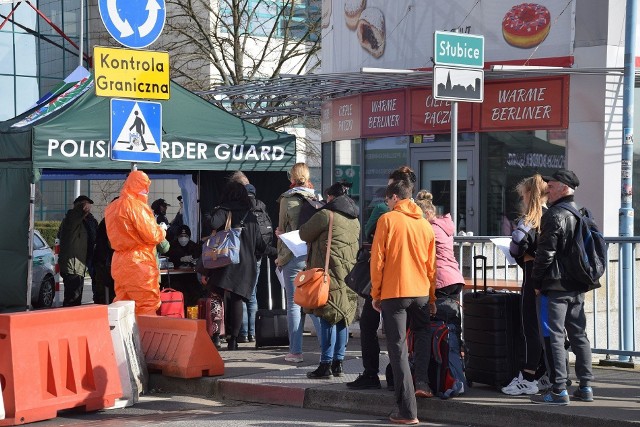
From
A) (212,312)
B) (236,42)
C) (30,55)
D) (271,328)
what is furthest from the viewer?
(30,55)

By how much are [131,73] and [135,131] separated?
0.62m

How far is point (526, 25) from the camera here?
1727 centimetres

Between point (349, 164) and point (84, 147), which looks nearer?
point (84, 147)

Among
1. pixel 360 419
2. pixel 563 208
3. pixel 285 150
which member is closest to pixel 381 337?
pixel 285 150

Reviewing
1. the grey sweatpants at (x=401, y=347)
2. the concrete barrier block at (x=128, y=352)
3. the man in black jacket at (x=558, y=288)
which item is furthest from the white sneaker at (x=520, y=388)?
the concrete barrier block at (x=128, y=352)

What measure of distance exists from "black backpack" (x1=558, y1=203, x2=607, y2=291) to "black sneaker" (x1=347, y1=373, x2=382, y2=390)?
209cm

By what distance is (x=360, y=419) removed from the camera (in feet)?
29.7

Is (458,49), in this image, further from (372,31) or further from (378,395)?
(372,31)

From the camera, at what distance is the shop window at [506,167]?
17.4 meters

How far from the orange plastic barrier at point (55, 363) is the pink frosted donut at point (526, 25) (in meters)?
9.97

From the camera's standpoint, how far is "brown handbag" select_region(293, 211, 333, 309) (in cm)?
983

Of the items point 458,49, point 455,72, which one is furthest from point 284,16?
point 455,72

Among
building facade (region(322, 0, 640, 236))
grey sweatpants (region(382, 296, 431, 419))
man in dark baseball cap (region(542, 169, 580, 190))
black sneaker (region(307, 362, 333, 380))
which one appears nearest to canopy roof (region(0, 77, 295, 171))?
black sneaker (region(307, 362, 333, 380))

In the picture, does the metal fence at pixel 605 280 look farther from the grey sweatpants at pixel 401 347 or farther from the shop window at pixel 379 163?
the shop window at pixel 379 163
